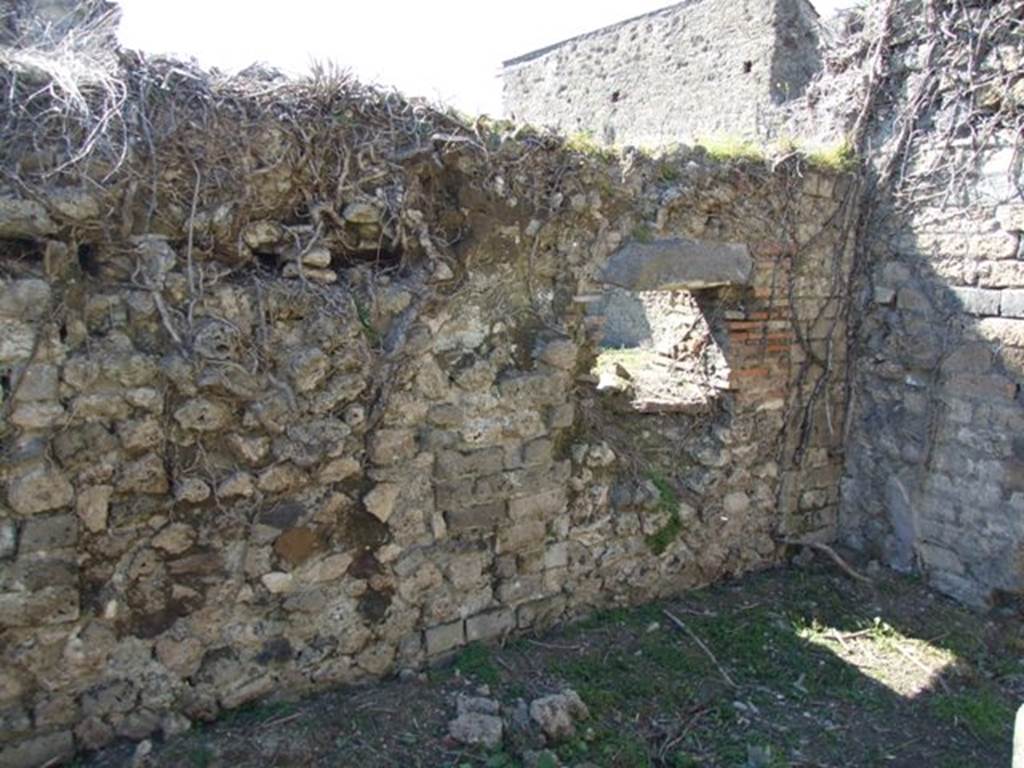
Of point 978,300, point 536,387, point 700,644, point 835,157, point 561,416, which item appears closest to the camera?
point 536,387

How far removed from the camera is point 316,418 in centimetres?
336

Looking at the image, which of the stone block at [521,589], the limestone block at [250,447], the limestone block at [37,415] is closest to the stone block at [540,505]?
the stone block at [521,589]

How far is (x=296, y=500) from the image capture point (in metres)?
3.37

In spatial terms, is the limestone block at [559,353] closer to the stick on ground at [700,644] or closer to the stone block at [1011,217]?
the stick on ground at [700,644]

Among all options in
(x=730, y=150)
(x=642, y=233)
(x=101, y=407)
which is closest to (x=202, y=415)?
(x=101, y=407)

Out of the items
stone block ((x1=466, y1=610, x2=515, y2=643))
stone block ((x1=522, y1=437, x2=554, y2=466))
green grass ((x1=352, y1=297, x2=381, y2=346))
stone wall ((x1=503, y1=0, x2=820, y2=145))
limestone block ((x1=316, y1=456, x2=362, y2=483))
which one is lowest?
stone block ((x1=466, y1=610, x2=515, y2=643))

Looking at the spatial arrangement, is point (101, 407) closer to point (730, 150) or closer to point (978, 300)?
point (730, 150)

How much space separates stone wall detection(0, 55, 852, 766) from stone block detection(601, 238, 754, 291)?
0.06 metres

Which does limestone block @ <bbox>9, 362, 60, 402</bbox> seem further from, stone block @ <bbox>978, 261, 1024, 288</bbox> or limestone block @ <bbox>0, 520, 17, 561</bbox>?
stone block @ <bbox>978, 261, 1024, 288</bbox>

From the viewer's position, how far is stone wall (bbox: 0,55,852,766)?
292 cm

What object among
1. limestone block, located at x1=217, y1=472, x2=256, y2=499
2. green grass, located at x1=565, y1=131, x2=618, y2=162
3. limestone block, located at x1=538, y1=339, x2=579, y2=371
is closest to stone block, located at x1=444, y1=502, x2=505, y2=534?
limestone block, located at x1=538, y1=339, x2=579, y2=371

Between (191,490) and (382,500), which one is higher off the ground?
(191,490)

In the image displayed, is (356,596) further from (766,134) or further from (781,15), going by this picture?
(781,15)

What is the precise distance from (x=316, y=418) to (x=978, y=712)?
10.6 feet
